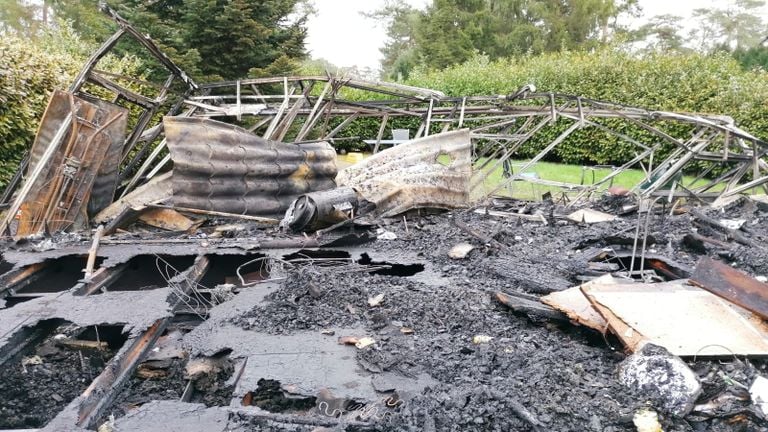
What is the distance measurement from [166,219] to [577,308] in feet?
17.7

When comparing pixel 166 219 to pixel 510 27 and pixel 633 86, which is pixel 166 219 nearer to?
pixel 633 86

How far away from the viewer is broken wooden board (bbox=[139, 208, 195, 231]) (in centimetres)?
666

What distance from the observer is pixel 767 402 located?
2.62 m

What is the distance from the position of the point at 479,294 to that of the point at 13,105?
7.73 metres

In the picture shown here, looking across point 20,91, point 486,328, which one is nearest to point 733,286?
point 486,328

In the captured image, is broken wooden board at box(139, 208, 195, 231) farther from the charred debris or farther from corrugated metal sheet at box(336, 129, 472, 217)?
corrugated metal sheet at box(336, 129, 472, 217)

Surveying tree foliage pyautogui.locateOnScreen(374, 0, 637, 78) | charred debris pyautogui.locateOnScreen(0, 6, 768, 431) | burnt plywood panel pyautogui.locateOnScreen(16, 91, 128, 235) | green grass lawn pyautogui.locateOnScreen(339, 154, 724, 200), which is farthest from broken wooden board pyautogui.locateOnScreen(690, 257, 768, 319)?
tree foliage pyautogui.locateOnScreen(374, 0, 637, 78)

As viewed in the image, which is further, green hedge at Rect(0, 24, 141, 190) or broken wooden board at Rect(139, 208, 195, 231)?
green hedge at Rect(0, 24, 141, 190)

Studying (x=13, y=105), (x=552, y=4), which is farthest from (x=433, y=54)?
(x=13, y=105)

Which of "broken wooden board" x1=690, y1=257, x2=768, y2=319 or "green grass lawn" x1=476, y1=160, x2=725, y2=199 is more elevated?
"broken wooden board" x1=690, y1=257, x2=768, y2=319

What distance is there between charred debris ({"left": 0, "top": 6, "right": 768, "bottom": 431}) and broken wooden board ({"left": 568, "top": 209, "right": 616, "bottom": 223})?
5 cm

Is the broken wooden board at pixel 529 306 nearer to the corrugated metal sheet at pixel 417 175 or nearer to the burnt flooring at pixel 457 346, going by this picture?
the burnt flooring at pixel 457 346

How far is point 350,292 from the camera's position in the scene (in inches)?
166

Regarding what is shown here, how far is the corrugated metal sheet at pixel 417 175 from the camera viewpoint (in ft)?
23.9
